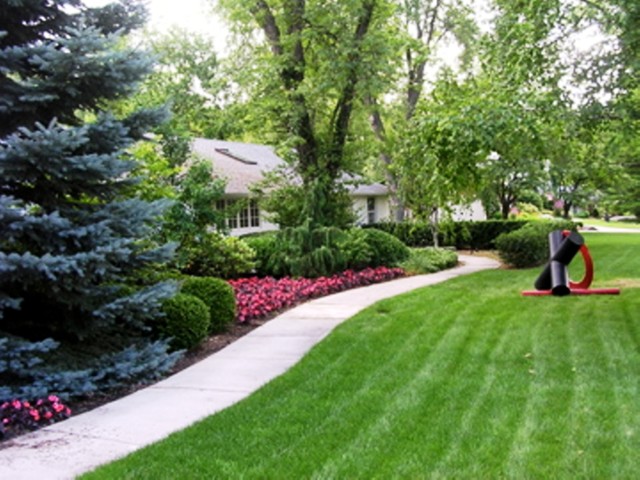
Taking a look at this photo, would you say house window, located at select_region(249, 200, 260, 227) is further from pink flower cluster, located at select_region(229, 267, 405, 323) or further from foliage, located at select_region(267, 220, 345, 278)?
foliage, located at select_region(267, 220, 345, 278)

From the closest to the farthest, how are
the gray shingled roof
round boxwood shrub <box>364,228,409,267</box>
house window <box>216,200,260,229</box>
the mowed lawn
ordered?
the mowed lawn < round boxwood shrub <box>364,228,409,267</box> < house window <box>216,200,260,229</box> < the gray shingled roof

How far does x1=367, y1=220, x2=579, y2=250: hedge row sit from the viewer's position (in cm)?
2300

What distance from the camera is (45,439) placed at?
4598 millimetres

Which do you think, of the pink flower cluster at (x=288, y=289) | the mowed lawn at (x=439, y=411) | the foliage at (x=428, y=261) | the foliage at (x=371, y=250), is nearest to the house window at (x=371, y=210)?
the foliage at (x=428, y=261)

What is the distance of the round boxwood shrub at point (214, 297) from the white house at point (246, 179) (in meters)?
9.37

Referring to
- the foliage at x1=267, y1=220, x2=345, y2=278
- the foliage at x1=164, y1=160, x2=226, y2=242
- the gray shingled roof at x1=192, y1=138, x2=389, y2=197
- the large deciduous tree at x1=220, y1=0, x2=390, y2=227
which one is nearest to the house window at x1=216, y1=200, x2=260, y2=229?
the gray shingled roof at x1=192, y1=138, x2=389, y2=197

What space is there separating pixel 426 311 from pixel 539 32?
4.20 metres

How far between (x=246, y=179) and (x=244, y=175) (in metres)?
0.46

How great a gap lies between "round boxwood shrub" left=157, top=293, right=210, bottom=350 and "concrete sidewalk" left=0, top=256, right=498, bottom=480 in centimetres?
35

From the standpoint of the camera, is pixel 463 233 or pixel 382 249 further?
pixel 463 233

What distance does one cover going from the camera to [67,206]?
5.96m

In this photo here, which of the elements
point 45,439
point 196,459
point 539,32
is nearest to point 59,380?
point 45,439

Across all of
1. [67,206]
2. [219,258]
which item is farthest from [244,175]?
[67,206]

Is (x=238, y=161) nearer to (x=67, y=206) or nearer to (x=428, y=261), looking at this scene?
(x=428, y=261)
